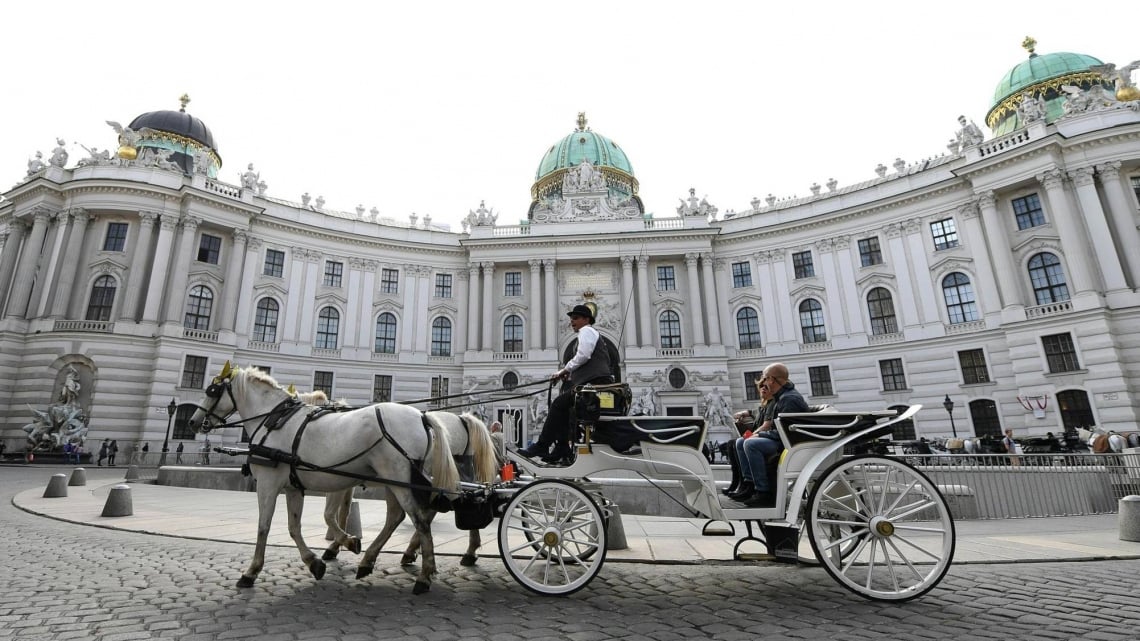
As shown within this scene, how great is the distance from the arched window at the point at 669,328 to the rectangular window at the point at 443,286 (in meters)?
15.4

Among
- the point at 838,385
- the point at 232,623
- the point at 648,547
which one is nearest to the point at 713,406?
the point at 838,385

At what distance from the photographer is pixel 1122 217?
962 inches

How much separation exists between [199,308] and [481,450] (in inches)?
1241

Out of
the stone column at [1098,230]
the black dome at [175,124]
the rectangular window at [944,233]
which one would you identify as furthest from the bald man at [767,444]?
the black dome at [175,124]

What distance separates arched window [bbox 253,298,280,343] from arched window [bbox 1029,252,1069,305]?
141ft

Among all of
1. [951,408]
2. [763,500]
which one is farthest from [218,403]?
[951,408]

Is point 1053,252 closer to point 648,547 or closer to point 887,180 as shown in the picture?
point 887,180

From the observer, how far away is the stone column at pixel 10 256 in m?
29.4

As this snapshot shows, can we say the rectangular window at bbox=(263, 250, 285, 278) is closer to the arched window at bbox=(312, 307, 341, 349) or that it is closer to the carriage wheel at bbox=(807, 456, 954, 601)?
the arched window at bbox=(312, 307, 341, 349)

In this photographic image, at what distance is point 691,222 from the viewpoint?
35.6 metres

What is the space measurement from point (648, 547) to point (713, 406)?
24.9 m

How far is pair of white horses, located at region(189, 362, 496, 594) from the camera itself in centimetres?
498

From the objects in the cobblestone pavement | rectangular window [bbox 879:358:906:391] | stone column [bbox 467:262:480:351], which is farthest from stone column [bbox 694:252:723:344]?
the cobblestone pavement

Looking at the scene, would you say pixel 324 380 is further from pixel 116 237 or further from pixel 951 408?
pixel 951 408
